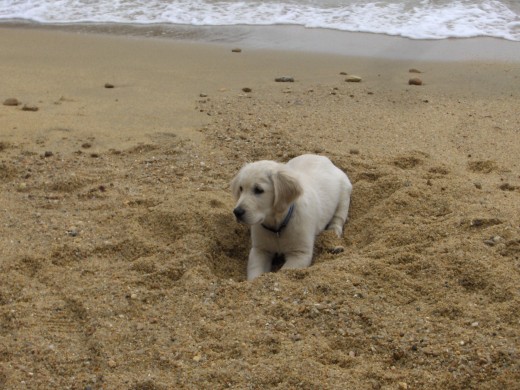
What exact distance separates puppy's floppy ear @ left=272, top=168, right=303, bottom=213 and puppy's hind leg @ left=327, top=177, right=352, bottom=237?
0.70 metres

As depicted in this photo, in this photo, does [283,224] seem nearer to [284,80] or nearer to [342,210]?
[342,210]

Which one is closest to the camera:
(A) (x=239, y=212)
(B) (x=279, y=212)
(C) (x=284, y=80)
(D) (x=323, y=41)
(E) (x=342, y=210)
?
(A) (x=239, y=212)

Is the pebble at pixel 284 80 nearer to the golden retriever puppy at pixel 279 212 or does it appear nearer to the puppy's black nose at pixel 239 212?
the golden retriever puppy at pixel 279 212

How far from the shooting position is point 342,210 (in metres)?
5.33

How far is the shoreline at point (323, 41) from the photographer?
941cm

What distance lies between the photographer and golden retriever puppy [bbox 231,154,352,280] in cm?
457

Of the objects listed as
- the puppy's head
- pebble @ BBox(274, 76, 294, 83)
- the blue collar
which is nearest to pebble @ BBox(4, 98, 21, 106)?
pebble @ BBox(274, 76, 294, 83)

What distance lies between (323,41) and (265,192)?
6.01 meters

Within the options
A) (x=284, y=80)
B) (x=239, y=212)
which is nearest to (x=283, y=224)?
(x=239, y=212)

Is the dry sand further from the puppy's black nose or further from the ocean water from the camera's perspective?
the ocean water

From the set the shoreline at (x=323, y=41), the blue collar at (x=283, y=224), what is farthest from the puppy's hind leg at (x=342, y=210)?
the shoreline at (x=323, y=41)

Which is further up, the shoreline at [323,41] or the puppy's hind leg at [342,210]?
the shoreline at [323,41]

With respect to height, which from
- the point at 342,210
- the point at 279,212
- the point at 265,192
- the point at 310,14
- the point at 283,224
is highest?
the point at 310,14

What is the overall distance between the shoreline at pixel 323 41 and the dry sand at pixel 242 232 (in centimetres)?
68
